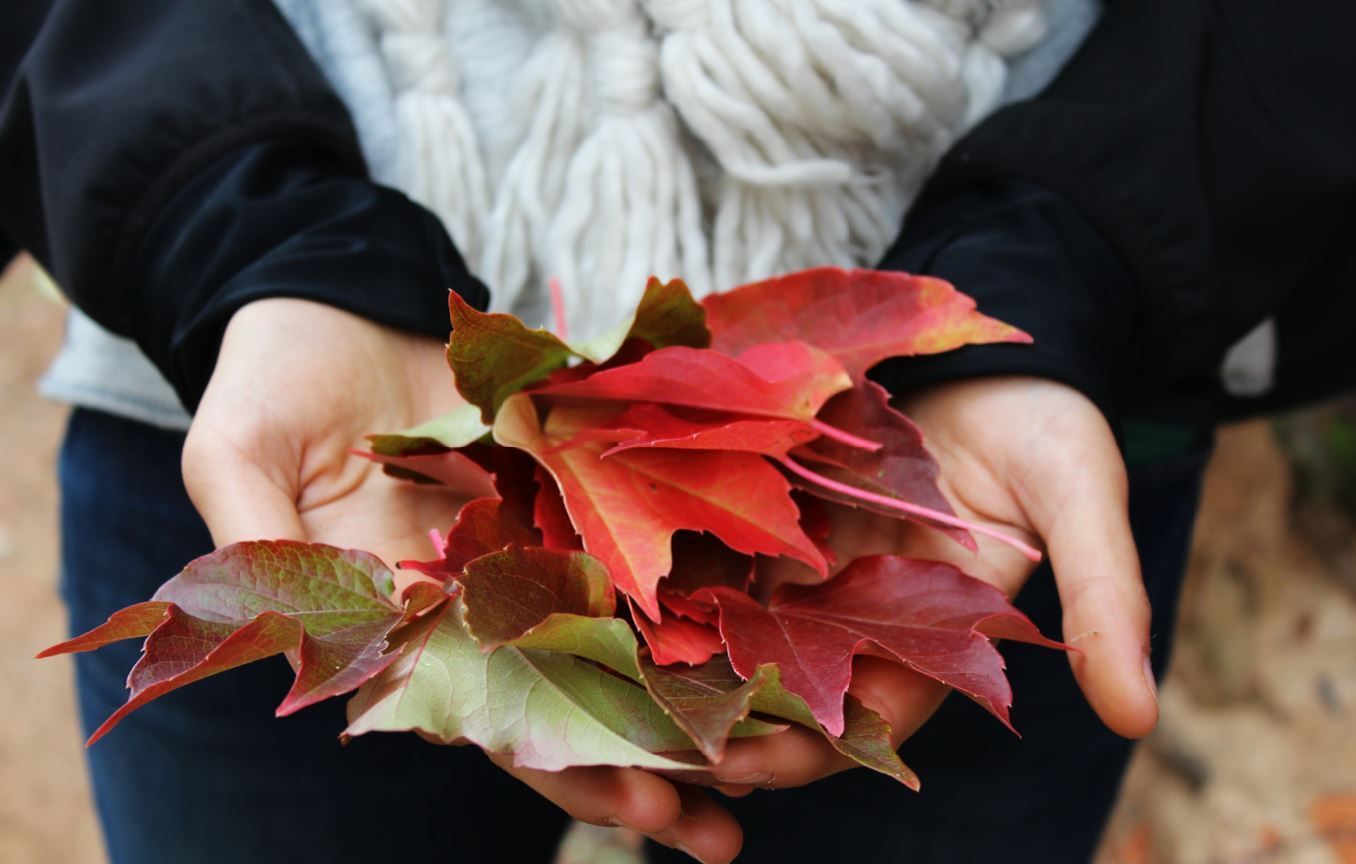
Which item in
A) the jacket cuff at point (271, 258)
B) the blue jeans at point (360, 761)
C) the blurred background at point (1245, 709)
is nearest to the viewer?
the jacket cuff at point (271, 258)

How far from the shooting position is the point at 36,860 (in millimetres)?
1726

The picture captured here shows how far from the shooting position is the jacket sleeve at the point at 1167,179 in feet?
2.41

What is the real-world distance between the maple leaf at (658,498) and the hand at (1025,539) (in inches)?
3.5

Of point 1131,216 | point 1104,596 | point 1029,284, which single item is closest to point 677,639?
point 1104,596

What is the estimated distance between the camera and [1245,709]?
1.67 metres

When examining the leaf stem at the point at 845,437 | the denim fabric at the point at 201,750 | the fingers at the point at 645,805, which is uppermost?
the leaf stem at the point at 845,437

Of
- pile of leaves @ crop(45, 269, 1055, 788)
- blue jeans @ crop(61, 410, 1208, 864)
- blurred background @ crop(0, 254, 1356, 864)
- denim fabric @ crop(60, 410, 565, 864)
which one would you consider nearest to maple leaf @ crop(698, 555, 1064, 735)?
pile of leaves @ crop(45, 269, 1055, 788)

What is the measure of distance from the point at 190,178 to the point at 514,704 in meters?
0.44

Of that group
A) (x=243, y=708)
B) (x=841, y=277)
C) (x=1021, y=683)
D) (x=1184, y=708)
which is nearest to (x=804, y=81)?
(x=841, y=277)

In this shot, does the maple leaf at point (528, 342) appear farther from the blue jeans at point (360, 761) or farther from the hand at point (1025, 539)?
the blue jeans at point (360, 761)

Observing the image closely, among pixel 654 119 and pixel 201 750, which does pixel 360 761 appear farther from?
pixel 654 119

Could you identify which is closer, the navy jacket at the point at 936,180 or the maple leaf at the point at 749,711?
the maple leaf at the point at 749,711

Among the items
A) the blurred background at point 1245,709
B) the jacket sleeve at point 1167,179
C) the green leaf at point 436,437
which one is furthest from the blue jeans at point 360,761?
the blurred background at point 1245,709

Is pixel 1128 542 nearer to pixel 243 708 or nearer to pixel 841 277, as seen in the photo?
pixel 841 277
